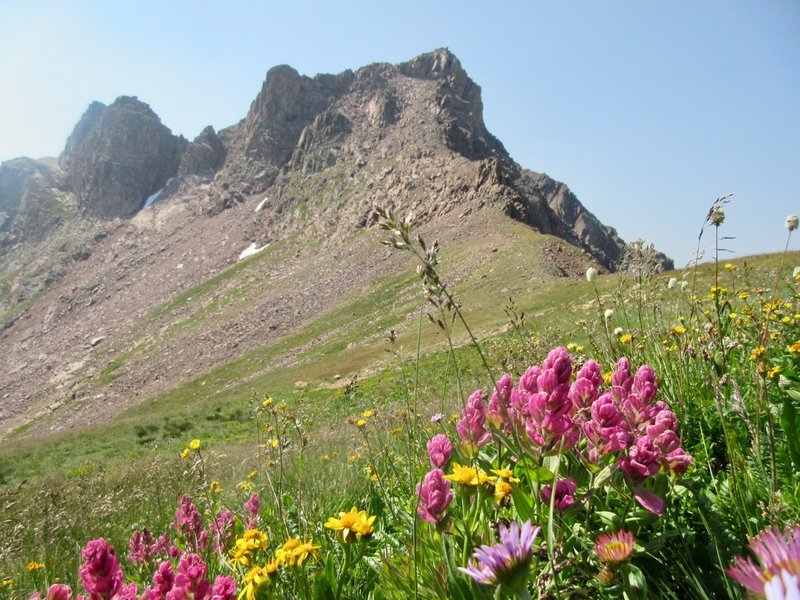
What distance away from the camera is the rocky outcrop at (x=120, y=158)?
123 m

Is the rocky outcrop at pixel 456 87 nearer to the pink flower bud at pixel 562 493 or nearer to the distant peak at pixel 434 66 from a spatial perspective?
the distant peak at pixel 434 66

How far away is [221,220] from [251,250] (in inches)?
719

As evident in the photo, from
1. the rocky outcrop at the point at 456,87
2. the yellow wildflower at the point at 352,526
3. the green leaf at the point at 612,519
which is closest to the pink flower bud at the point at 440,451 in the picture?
the yellow wildflower at the point at 352,526

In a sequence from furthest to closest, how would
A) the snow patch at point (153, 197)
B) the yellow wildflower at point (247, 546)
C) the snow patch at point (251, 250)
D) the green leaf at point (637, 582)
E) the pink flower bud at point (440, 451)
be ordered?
the snow patch at point (153, 197) < the snow patch at point (251, 250) < the yellow wildflower at point (247, 546) < the pink flower bud at point (440, 451) < the green leaf at point (637, 582)

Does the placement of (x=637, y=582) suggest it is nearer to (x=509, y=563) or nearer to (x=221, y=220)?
(x=509, y=563)

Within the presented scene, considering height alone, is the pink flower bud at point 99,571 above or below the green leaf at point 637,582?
below

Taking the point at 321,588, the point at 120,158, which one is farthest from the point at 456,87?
the point at 321,588

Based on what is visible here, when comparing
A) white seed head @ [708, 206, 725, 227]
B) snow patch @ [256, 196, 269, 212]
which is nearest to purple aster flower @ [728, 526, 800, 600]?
white seed head @ [708, 206, 725, 227]

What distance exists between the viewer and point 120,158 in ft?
415

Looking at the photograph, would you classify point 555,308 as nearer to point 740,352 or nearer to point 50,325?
point 740,352

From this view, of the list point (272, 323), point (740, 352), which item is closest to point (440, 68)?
point (272, 323)

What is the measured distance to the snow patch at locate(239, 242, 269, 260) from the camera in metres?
85.2

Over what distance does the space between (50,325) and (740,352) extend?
106542 mm

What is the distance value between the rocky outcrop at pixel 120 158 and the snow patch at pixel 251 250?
48.6 metres
